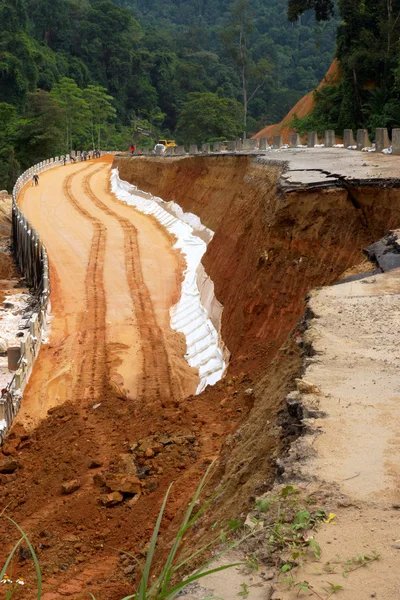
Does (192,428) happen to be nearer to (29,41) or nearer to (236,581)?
(236,581)

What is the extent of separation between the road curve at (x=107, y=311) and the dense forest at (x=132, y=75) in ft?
108

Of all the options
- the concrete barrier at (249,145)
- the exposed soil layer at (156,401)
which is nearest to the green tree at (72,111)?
the concrete barrier at (249,145)

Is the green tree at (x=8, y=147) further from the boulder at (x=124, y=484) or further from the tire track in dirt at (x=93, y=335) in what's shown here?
the boulder at (x=124, y=484)

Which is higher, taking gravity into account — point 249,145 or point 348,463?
point 249,145

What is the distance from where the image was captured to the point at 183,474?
1024 cm

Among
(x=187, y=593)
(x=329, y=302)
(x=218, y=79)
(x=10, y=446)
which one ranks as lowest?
(x=10, y=446)

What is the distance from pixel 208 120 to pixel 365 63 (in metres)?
33.6

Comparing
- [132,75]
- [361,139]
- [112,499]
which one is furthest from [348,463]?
[132,75]

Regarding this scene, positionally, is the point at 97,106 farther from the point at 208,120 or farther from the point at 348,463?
the point at 348,463

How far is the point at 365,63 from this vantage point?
42.4m

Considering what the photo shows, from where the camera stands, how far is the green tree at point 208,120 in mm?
74188

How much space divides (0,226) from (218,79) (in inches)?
2848

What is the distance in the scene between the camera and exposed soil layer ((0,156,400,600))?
8.57 metres

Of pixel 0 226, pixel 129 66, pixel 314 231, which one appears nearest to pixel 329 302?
pixel 314 231
